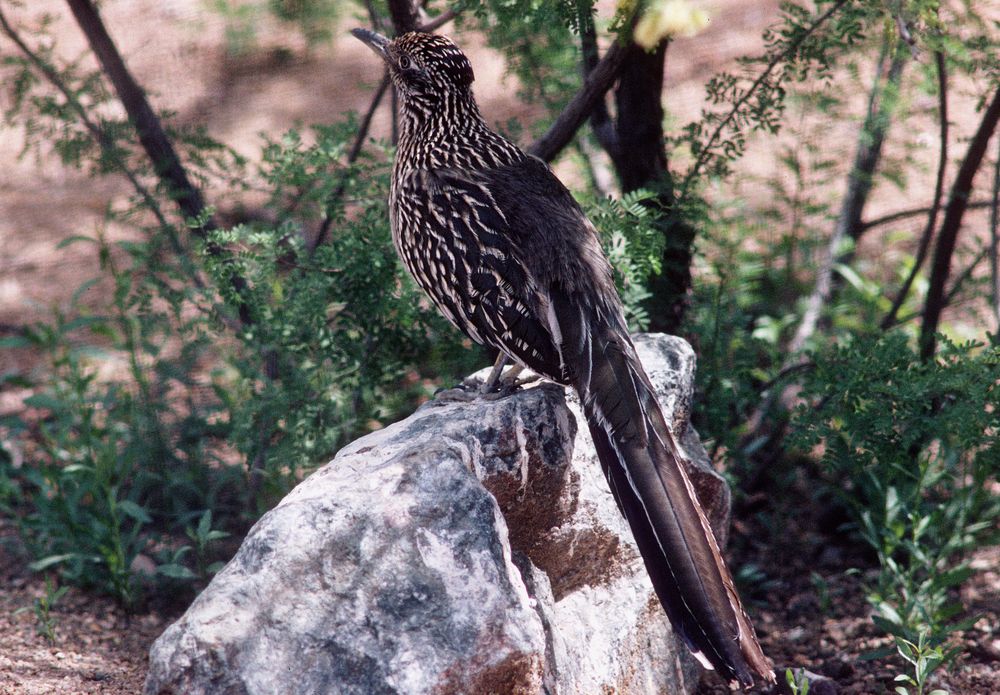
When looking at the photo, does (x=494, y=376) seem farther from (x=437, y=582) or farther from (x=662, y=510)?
(x=437, y=582)

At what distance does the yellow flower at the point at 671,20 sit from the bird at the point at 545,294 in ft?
2.49

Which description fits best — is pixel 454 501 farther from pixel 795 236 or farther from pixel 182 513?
pixel 795 236

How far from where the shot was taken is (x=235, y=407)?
4.49 m

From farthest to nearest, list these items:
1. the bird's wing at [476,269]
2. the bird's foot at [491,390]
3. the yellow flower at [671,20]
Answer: the bird's foot at [491,390] → the bird's wing at [476,269] → the yellow flower at [671,20]

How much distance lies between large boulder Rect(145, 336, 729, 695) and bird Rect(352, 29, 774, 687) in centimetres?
24

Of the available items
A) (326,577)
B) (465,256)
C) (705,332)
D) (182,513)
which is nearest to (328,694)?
(326,577)

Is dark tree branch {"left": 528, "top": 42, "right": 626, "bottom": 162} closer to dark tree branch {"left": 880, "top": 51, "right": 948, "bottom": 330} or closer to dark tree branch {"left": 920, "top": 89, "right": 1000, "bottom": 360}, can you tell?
dark tree branch {"left": 880, "top": 51, "right": 948, "bottom": 330}

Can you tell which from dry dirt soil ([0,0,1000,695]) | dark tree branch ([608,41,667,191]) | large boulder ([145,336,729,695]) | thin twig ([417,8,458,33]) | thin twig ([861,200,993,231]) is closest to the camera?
large boulder ([145,336,729,695])

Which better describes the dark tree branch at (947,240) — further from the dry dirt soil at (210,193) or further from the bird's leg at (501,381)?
the bird's leg at (501,381)

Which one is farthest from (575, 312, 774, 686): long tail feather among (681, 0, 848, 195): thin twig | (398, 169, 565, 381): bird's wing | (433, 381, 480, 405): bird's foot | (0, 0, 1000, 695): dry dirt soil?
(681, 0, 848, 195): thin twig

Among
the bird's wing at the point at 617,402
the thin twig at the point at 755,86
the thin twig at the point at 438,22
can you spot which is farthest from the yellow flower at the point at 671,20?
the thin twig at the point at 438,22

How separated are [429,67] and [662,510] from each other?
76.9 inches

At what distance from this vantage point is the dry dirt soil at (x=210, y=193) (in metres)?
3.63

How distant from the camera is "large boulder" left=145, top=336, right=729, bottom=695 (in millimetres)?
2408
